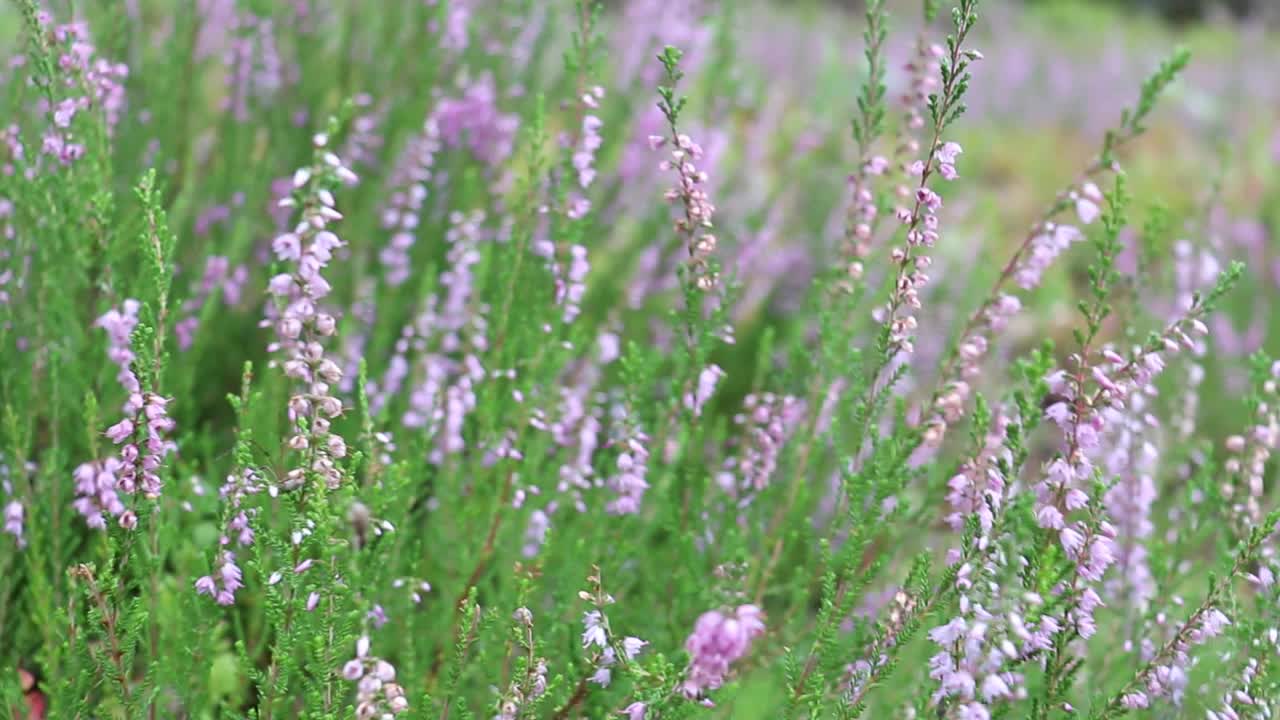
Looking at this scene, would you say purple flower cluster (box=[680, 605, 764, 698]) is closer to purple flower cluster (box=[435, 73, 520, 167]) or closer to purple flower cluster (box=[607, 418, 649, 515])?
purple flower cluster (box=[607, 418, 649, 515])

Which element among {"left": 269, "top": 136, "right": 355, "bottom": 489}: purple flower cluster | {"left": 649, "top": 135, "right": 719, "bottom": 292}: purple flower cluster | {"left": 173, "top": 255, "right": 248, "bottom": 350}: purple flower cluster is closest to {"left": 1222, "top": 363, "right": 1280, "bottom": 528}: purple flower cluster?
{"left": 649, "top": 135, "right": 719, "bottom": 292}: purple flower cluster

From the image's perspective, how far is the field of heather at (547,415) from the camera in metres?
1.62

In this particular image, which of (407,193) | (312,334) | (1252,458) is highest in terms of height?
(407,193)

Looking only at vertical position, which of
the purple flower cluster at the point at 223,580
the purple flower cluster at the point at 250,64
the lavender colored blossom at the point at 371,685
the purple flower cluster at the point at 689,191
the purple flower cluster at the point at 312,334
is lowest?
the lavender colored blossom at the point at 371,685

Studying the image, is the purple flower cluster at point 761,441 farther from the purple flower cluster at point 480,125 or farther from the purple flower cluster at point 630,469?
the purple flower cluster at point 480,125

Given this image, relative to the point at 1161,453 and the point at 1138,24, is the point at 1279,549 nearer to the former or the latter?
the point at 1161,453

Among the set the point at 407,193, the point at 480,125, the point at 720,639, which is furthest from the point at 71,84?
the point at 720,639

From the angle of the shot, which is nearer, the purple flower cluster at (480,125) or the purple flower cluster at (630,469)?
the purple flower cluster at (630,469)

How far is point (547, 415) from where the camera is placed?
2.49 m

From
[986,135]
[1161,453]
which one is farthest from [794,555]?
[986,135]

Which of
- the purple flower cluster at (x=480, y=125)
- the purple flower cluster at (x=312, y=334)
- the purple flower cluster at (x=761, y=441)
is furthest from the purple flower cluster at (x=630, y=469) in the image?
the purple flower cluster at (x=480, y=125)

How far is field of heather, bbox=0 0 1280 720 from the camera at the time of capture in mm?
1624

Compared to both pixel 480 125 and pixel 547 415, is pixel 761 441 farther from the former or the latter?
pixel 480 125

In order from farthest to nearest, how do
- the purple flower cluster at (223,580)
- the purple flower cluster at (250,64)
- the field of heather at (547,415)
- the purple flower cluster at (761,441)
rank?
the purple flower cluster at (250,64)
the purple flower cluster at (761,441)
the purple flower cluster at (223,580)
the field of heather at (547,415)
